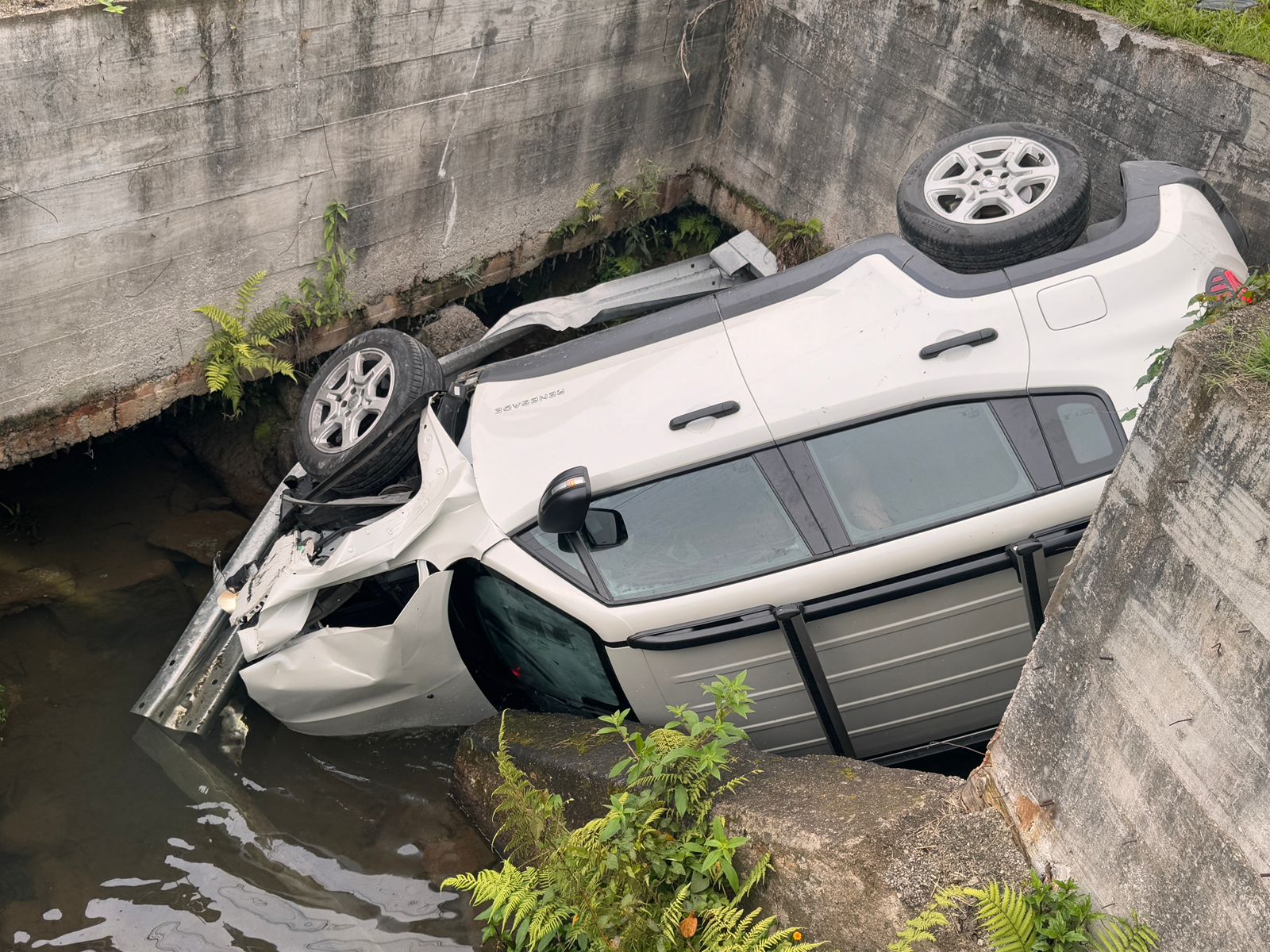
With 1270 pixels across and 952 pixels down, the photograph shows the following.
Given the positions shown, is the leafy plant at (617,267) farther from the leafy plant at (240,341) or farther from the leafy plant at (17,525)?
the leafy plant at (17,525)

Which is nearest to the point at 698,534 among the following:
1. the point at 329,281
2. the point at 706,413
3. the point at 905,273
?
the point at 706,413

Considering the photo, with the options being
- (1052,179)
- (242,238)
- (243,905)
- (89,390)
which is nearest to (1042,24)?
(1052,179)

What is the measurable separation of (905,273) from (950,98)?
7.82ft

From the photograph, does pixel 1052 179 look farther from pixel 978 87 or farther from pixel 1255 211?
pixel 978 87

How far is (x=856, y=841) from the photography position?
3.66 m

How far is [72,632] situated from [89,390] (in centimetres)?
130

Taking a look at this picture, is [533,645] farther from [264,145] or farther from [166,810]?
[264,145]

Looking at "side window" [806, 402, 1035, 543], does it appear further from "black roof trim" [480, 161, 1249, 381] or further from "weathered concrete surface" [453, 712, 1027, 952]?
"weathered concrete surface" [453, 712, 1027, 952]

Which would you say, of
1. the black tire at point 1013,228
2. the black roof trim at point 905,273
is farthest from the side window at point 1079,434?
the black tire at point 1013,228

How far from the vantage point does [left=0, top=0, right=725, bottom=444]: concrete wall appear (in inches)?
216

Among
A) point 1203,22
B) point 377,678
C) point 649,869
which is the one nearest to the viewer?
point 649,869

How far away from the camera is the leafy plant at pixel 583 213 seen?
25.5 feet

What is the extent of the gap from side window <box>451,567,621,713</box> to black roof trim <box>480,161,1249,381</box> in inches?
40.9

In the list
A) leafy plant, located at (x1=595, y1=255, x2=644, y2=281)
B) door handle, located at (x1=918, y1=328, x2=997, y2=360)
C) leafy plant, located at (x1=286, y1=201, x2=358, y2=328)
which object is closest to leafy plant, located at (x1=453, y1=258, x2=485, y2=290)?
leafy plant, located at (x1=286, y1=201, x2=358, y2=328)
